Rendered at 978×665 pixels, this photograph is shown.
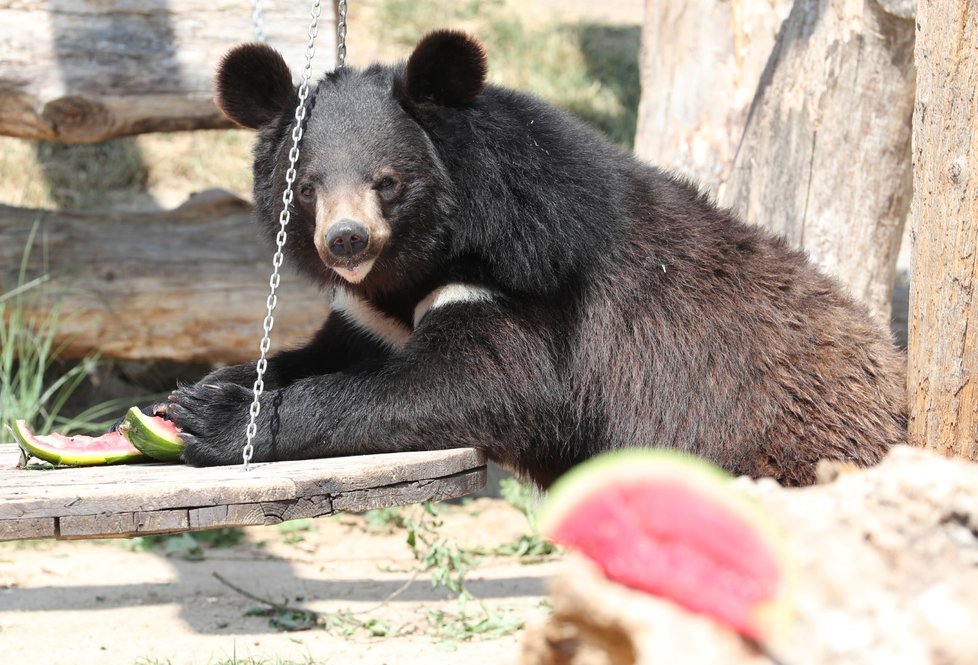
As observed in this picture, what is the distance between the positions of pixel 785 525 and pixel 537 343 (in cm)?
196

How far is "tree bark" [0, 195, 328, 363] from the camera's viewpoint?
6547mm

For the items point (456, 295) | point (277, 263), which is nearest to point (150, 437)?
point (277, 263)

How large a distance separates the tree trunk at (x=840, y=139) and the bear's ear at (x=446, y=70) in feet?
5.20

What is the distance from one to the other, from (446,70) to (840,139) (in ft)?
6.00

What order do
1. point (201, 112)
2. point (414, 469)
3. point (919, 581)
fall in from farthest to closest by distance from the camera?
1. point (201, 112)
2. point (414, 469)
3. point (919, 581)

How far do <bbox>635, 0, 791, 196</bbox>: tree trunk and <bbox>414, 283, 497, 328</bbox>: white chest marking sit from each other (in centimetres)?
204

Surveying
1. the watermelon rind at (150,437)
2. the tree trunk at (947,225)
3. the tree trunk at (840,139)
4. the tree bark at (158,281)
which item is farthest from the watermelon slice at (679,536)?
the tree bark at (158,281)

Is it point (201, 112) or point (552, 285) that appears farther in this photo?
point (201, 112)

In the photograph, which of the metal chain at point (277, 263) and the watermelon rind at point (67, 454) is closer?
the metal chain at point (277, 263)

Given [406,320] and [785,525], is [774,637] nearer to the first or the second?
[785,525]

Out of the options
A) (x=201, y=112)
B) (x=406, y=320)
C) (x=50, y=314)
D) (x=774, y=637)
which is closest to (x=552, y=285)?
(x=406, y=320)

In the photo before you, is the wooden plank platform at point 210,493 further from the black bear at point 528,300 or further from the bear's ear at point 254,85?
the bear's ear at point 254,85

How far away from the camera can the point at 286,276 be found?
22.1ft

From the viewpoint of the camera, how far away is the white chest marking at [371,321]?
13.8 ft
